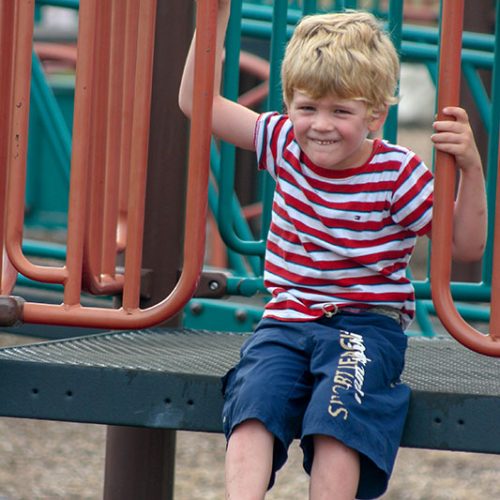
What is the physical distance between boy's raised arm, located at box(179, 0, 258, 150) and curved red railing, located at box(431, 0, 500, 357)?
0.45 meters

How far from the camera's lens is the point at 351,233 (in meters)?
2.26

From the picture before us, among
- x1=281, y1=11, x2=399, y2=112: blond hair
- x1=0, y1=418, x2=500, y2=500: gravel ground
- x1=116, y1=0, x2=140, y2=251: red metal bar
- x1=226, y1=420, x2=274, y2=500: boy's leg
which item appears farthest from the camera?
x1=0, y1=418, x2=500, y2=500: gravel ground

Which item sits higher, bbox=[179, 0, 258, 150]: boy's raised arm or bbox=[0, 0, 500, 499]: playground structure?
bbox=[179, 0, 258, 150]: boy's raised arm

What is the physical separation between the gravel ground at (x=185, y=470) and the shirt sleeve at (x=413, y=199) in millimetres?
2367

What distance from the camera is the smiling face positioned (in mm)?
2170

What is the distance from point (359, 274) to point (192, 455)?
2.94 meters

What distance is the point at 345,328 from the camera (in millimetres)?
2232

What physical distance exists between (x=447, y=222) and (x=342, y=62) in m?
0.33

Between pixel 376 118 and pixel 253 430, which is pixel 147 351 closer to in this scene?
pixel 253 430

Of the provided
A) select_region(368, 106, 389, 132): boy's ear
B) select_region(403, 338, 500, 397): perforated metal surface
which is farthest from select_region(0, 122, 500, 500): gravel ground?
select_region(368, 106, 389, 132): boy's ear

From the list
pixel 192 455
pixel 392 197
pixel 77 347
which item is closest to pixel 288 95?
pixel 392 197

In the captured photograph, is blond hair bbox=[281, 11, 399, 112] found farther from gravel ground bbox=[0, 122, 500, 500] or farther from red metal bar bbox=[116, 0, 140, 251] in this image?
gravel ground bbox=[0, 122, 500, 500]

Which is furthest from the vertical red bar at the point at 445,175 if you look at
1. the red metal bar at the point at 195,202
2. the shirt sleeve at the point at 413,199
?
the red metal bar at the point at 195,202

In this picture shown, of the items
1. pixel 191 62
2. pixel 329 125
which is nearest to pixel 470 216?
pixel 329 125
